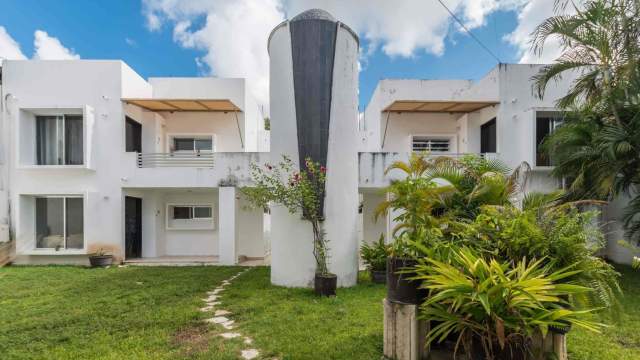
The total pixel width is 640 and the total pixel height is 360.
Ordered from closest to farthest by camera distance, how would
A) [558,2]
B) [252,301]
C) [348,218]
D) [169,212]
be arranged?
[252,301] < [348,218] < [558,2] < [169,212]

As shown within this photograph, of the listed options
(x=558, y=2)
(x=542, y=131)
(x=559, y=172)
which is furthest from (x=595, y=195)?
(x=558, y=2)

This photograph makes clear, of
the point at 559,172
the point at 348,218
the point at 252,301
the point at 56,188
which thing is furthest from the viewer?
the point at 56,188

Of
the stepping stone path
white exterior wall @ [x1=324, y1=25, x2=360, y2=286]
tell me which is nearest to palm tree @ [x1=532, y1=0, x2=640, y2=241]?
white exterior wall @ [x1=324, y1=25, x2=360, y2=286]

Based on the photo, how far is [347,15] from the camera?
8805 millimetres

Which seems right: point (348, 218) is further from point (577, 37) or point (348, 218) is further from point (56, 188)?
point (56, 188)

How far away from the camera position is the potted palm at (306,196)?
758 cm

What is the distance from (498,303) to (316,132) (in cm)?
555

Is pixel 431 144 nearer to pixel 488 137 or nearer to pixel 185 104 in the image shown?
pixel 488 137

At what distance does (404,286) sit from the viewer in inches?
170

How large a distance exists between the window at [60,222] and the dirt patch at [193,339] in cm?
887

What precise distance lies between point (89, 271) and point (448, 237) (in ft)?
34.8

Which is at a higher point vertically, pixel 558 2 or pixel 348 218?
pixel 558 2

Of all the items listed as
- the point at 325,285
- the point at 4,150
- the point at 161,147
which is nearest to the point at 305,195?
the point at 325,285

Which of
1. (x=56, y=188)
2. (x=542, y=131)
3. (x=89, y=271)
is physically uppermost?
(x=542, y=131)
